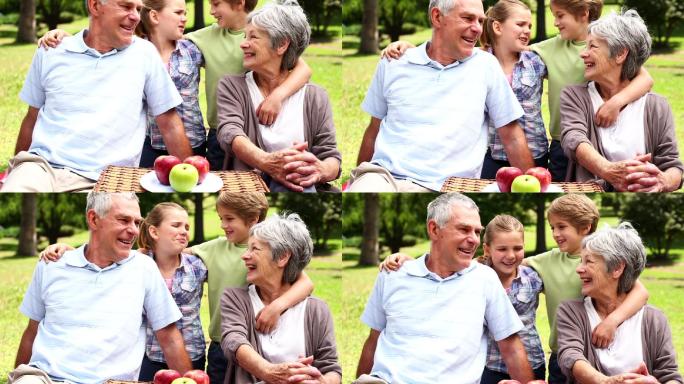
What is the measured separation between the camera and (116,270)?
30.2ft

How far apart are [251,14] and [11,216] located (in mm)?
2100

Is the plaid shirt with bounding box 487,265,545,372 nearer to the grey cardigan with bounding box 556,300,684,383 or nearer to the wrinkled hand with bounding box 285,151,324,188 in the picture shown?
the grey cardigan with bounding box 556,300,684,383

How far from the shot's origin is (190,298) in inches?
367

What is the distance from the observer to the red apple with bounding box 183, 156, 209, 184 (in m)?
9.12

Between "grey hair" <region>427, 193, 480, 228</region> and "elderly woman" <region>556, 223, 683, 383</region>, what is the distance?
24.0 inches

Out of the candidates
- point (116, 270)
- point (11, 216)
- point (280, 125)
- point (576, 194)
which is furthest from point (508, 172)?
point (11, 216)

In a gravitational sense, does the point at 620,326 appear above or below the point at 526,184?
below

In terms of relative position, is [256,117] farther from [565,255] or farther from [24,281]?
[24,281]

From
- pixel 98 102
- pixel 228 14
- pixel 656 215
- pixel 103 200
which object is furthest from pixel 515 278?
pixel 98 102

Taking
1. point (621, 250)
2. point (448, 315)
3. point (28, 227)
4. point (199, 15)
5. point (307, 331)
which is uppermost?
point (199, 15)

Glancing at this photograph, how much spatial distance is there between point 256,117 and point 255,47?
13.5 inches

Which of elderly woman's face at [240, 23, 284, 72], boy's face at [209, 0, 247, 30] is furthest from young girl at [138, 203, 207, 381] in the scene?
boy's face at [209, 0, 247, 30]

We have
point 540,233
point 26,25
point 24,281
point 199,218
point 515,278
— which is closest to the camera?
point 515,278

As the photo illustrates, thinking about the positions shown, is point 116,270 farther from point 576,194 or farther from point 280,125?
point 576,194
